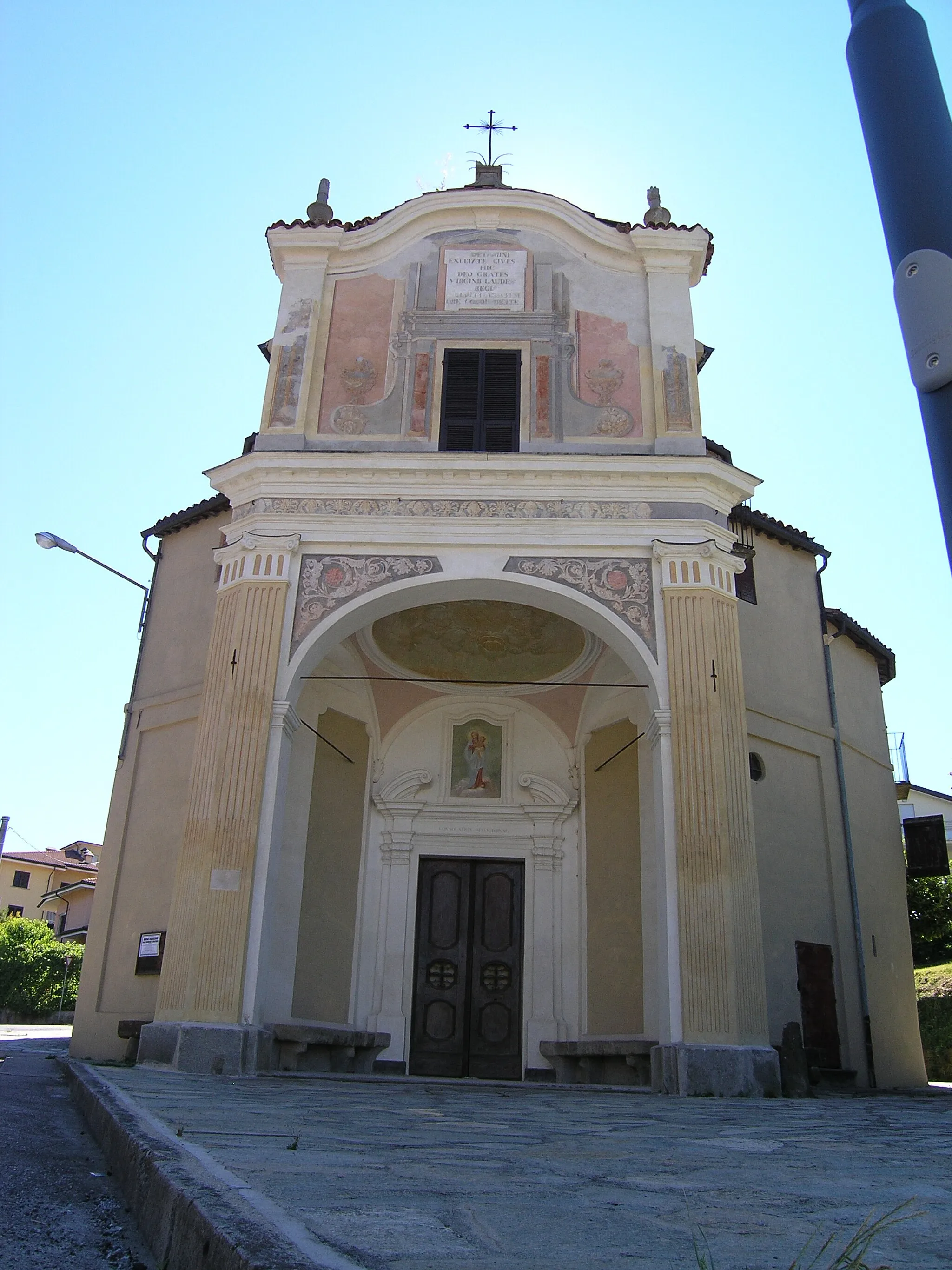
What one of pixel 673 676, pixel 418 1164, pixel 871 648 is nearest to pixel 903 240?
pixel 418 1164

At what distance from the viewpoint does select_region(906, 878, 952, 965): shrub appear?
28.4 meters

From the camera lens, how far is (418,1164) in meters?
3.74

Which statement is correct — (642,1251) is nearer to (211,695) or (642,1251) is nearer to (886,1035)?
(211,695)

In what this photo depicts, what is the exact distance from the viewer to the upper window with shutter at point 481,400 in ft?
44.3

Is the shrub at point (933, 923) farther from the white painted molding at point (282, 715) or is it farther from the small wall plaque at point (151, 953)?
the white painted molding at point (282, 715)

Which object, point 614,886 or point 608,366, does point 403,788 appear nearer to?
point 614,886

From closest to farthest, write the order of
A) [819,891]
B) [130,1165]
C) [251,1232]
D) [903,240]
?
[903,240]
[251,1232]
[130,1165]
[819,891]

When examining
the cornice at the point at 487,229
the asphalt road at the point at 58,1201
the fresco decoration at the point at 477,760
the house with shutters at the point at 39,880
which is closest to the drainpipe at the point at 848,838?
the fresco decoration at the point at 477,760

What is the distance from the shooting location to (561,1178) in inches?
140

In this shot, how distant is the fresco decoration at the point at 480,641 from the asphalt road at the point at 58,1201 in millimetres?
9007

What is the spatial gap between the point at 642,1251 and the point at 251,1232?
34.3 inches

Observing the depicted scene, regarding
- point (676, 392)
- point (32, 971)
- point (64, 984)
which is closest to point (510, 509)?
point (676, 392)

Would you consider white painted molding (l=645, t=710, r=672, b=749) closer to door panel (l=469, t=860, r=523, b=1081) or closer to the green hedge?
door panel (l=469, t=860, r=523, b=1081)

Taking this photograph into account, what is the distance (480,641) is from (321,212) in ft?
21.3
